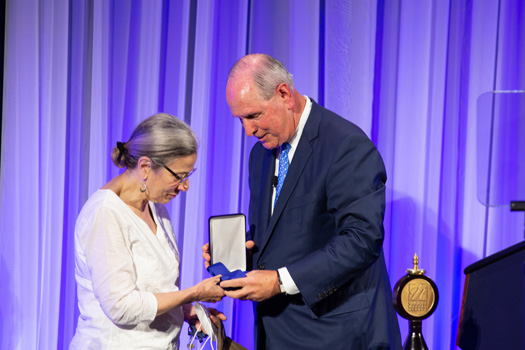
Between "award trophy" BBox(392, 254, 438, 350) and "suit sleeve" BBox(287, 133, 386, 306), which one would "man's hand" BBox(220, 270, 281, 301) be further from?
"award trophy" BBox(392, 254, 438, 350)

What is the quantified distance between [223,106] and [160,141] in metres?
1.25

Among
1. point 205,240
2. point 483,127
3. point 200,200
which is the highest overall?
point 483,127

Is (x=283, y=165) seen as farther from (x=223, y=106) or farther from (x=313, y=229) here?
(x=223, y=106)

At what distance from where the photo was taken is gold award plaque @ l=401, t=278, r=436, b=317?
7.17ft

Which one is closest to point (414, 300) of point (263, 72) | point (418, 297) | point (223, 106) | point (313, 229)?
point (418, 297)

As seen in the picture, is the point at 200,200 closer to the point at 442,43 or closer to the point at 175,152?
the point at 175,152

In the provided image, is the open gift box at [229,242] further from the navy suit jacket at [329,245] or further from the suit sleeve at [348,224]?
the suit sleeve at [348,224]

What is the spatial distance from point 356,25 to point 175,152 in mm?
1497

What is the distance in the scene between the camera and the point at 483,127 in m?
1.90

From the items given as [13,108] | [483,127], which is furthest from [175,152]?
[13,108]

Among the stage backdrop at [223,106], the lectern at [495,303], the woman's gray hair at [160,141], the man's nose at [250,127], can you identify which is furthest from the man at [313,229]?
the stage backdrop at [223,106]

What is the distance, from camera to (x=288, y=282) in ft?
5.68

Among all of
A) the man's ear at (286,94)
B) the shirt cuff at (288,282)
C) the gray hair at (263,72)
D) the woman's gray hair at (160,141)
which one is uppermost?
the gray hair at (263,72)

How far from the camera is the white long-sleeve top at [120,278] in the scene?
5.55 ft
